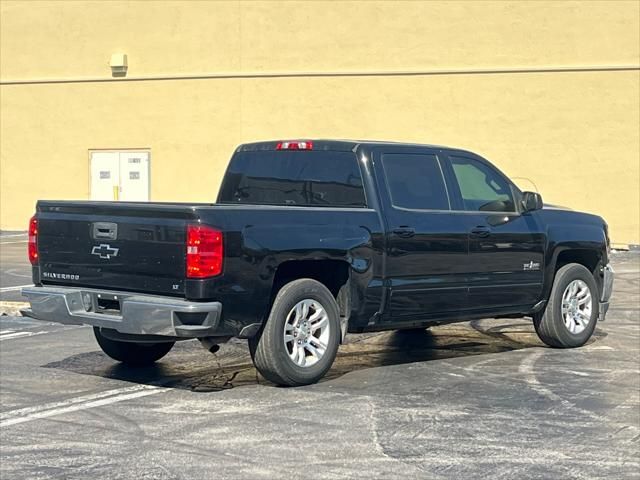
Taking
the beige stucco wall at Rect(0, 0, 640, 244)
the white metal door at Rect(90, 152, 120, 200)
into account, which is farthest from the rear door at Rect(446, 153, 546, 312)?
the white metal door at Rect(90, 152, 120, 200)

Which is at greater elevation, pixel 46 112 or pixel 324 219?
pixel 46 112

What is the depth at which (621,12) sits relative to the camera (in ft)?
90.1

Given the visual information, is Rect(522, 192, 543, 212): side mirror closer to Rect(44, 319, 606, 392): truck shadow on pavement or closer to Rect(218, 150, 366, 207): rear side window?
Rect(44, 319, 606, 392): truck shadow on pavement

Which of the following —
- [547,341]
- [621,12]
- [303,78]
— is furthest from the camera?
[303,78]

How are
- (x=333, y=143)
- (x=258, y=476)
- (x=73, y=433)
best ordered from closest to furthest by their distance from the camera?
(x=258, y=476), (x=73, y=433), (x=333, y=143)

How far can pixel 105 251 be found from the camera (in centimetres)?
957

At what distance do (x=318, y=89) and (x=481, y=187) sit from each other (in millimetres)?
18979

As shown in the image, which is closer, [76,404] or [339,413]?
[339,413]

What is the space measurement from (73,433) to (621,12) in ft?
72.3

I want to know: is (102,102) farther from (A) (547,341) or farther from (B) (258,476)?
(B) (258,476)

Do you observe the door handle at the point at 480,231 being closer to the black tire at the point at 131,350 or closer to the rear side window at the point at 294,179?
the rear side window at the point at 294,179

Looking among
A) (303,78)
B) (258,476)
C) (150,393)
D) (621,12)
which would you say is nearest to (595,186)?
(621,12)

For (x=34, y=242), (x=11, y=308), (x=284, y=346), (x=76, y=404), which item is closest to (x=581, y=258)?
(x=284, y=346)

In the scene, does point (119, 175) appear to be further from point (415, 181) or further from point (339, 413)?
point (339, 413)
